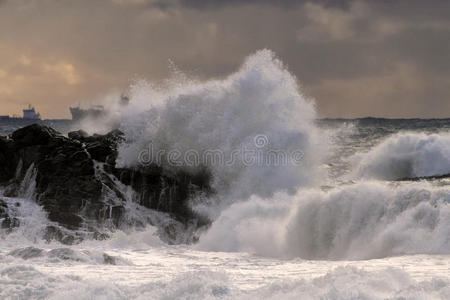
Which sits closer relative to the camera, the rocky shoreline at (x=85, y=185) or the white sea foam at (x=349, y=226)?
the white sea foam at (x=349, y=226)

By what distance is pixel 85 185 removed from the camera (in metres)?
16.4

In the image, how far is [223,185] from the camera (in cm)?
1797

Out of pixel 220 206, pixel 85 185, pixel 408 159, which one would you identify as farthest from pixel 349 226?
pixel 408 159

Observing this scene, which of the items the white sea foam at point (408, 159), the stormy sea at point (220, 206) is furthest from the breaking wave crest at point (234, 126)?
the white sea foam at point (408, 159)

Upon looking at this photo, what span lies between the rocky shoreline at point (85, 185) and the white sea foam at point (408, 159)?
7110 millimetres

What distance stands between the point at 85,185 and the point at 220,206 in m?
3.54

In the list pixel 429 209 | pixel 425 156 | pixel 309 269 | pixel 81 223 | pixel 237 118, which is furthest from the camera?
pixel 425 156

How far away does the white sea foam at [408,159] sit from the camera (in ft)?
68.8

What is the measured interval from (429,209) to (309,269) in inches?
123

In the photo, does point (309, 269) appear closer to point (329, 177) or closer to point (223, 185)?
point (223, 185)

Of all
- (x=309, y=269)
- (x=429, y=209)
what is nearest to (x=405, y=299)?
(x=309, y=269)

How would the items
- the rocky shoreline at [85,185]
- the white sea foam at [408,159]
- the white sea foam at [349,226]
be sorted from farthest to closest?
the white sea foam at [408,159]
the rocky shoreline at [85,185]
the white sea foam at [349,226]

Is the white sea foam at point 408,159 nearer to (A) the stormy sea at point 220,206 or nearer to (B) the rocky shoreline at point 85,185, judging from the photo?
(A) the stormy sea at point 220,206

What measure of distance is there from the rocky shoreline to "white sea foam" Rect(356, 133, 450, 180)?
7.11m
